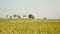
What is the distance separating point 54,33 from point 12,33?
111 inches

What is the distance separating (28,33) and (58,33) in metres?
2.03

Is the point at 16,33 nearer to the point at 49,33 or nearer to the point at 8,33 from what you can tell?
the point at 8,33

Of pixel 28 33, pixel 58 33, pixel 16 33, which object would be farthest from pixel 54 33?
pixel 16 33

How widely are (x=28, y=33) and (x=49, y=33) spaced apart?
1384 mm

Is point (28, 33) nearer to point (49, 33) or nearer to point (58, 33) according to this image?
point (49, 33)

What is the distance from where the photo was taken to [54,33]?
9023mm

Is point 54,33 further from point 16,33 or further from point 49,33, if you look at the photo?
point 16,33

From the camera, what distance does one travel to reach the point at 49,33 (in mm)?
8797

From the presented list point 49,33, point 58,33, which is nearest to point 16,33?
point 49,33

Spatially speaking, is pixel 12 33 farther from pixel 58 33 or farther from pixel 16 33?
pixel 58 33

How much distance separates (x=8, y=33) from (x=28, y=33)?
1.30 metres

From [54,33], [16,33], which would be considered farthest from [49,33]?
[16,33]

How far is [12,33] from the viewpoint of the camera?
859 centimetres

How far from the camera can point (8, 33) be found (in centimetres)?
870
